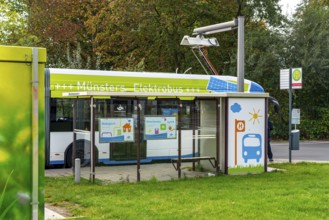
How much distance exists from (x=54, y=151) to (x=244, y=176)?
18.3ft

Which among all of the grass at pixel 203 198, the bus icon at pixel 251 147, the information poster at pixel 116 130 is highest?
the information poster at pixel 116 130

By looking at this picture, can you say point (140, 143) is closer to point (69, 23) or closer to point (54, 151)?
point (54, 151)

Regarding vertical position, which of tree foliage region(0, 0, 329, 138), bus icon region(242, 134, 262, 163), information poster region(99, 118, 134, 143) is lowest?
bus icon region(242, 134, 262, 163)

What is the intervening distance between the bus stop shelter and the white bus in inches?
7.4

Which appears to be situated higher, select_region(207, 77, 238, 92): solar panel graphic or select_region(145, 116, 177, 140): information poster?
select_region(207, 77, 238, 92): solar panel graphic

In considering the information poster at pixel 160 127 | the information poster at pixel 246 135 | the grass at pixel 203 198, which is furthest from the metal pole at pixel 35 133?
the information poster at pixel 246 135

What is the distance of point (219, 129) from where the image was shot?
12688 millimetres

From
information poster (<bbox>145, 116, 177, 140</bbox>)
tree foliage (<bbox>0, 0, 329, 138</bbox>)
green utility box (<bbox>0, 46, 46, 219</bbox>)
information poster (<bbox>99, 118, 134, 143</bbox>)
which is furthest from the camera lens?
tree foliage (<bbox>0, 0, 329, 138</bbox>)

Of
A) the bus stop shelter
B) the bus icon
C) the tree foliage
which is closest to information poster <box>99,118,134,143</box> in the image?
the bus stop shelter

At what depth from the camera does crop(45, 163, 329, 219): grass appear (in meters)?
7.53

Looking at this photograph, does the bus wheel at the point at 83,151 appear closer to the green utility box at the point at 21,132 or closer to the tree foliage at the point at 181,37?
the green utility box at the point at 21,132

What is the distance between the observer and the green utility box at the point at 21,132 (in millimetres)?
3590

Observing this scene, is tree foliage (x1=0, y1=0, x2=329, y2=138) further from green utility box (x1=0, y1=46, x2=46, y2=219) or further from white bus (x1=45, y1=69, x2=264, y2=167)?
green utility box (x1=0, y1=46, x2=46, y2=219)

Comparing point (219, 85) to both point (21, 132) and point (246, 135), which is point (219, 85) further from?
point (21, 132)
